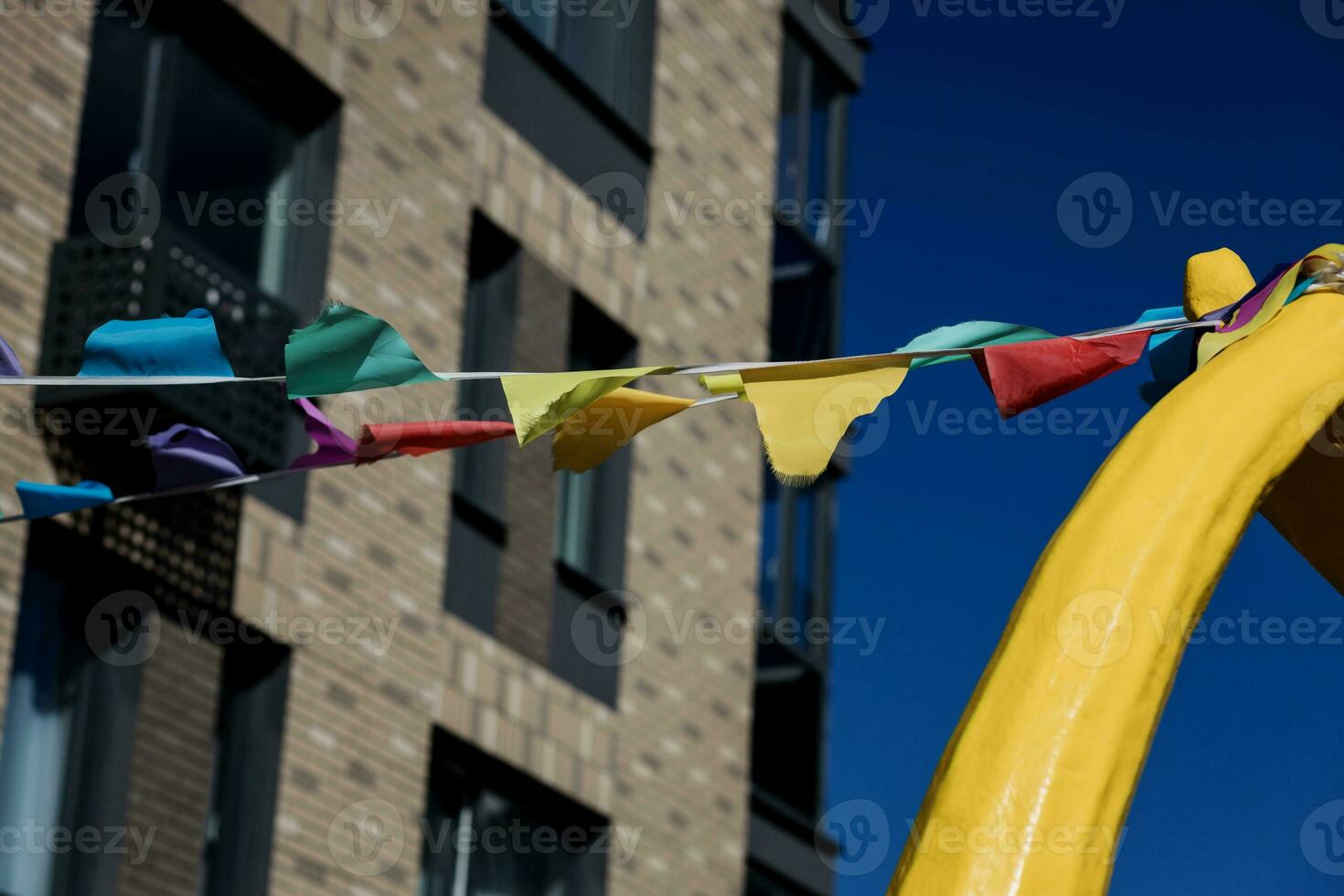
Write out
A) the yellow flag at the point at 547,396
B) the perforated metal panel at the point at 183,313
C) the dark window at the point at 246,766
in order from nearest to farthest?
1. the yellow flag at the point at 547,396
2. the perforated metal panel at the point at 183,313
3. the dark window at the point at 246,766

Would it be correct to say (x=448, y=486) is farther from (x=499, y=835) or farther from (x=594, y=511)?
(x=499, y=835)

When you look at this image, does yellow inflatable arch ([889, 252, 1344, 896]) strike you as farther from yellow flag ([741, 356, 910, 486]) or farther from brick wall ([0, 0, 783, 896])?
brick wall ([0, 0, 783, 896])

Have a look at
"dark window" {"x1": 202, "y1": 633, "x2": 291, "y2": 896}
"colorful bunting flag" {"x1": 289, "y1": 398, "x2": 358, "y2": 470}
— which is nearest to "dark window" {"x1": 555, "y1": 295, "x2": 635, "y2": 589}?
"dark window" {"x1": 202, "y1": 633, "x2": 291, "y2": 896}

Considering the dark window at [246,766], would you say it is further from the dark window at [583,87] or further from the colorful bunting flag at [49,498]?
the dark window at [583,87]

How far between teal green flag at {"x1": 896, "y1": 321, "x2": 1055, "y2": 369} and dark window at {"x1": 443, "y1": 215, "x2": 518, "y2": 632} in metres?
8.26

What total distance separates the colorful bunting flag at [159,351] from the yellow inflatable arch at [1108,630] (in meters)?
2.46

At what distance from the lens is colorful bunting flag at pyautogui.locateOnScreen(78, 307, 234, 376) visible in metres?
5.00

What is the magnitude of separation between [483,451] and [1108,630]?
10507 millimetres

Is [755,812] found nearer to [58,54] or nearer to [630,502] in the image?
[630,502]

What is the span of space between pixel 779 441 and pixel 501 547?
9074 millimetres

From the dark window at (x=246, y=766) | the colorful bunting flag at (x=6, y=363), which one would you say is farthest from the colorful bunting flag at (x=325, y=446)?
the dark window at (x=246, y=766)

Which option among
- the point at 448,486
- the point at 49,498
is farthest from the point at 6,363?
the point at 448,486

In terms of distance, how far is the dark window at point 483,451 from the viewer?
1282 cm

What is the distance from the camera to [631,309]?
14.6 metres
